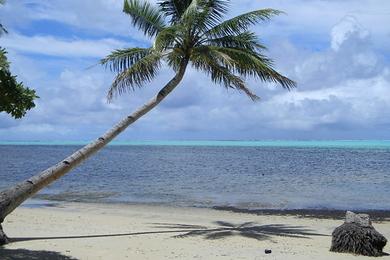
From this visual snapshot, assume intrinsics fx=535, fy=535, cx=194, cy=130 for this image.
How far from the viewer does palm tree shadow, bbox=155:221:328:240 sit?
14.0m

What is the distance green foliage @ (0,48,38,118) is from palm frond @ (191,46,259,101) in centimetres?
568

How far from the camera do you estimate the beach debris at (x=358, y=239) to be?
38.1 ft

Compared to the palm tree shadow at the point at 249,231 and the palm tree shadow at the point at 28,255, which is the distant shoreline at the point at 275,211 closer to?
the palm tree shadow at the point at 249,231

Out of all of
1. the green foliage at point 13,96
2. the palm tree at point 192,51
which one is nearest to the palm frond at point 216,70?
the palm tree at point 192,51

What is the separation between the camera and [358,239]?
11.7 m

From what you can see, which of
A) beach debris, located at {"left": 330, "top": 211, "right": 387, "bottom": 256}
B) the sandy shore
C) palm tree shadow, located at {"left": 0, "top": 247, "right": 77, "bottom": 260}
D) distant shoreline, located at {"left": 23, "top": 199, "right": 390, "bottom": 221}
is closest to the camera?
palm tree shadow, located at {"left": 0, "top": 247, "right": 77, "bottom": 260}

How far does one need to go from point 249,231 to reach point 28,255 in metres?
6.71

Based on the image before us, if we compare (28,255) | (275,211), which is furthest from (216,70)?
(275,211)

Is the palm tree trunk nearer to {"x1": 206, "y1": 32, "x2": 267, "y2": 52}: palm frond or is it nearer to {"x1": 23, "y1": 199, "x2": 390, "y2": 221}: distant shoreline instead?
{"x1": 206, "y1": 32, "x2": 267, "y2": 52}: palm frond

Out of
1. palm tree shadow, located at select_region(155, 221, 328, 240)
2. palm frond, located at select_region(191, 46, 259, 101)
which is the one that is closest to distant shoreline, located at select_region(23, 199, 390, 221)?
palm tree shadow, located at select_region(155, 221, 328, 240)

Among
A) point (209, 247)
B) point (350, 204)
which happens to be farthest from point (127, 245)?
point (350, 204)

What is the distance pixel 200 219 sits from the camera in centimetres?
1841

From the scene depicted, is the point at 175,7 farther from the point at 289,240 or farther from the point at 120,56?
the point at 289,240

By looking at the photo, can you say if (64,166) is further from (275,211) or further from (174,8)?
(275,211)
